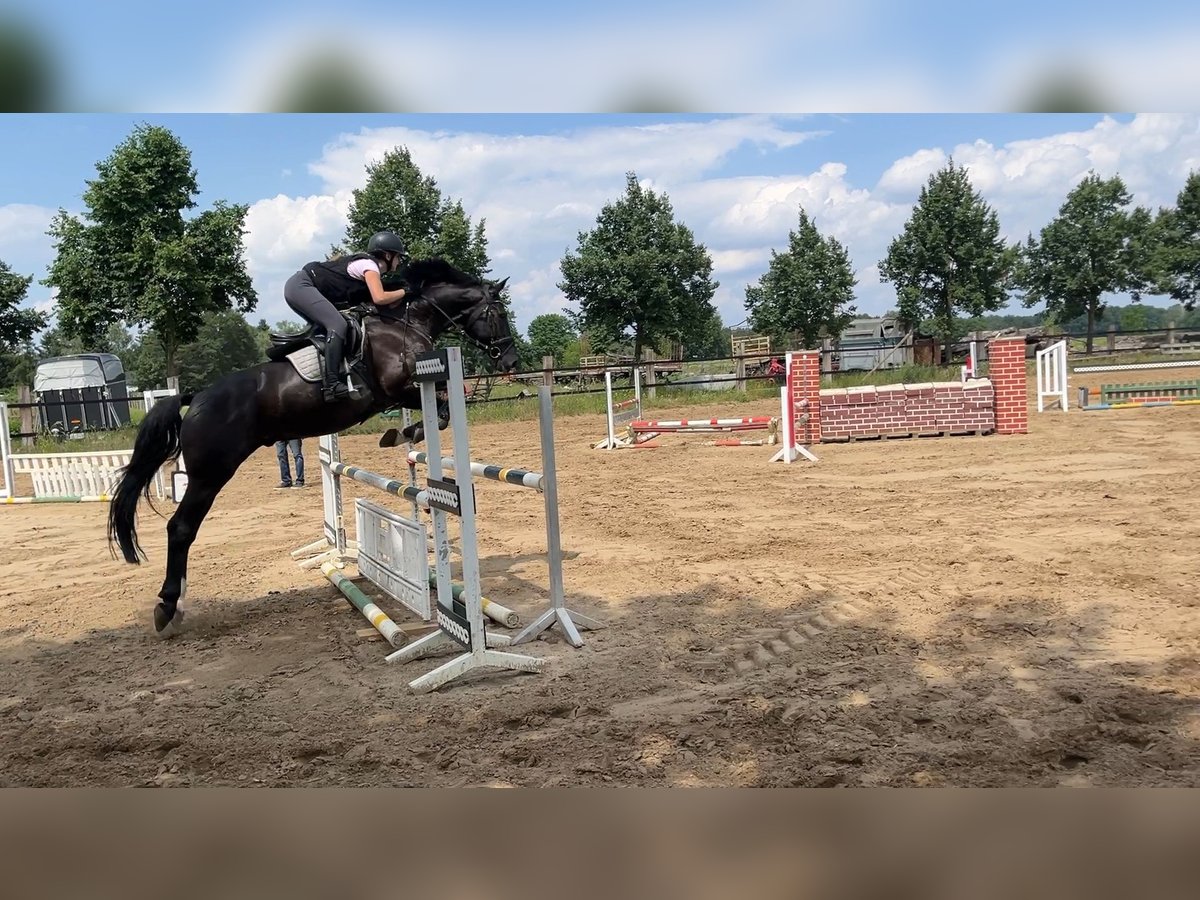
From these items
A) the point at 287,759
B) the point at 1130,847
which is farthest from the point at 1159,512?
the point at 287,759

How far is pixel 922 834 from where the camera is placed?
1802 mm

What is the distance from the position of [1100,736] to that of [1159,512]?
12.5 feet

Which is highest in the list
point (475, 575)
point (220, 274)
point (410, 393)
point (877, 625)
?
point (220, 274)

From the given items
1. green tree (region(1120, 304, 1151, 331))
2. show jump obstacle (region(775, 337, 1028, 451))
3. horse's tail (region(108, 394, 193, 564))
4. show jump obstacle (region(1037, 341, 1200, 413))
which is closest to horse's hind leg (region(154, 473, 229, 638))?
horse's tail (region(108, 394, 193, 564))

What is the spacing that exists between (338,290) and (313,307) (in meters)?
0.22

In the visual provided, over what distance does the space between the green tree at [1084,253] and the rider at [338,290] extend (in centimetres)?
370

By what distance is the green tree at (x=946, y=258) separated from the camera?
68.8 ft

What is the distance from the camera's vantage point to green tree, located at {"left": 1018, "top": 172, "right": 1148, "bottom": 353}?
5.03m

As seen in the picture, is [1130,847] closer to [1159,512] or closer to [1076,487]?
[1159,512]

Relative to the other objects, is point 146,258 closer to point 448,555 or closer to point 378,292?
point 378,292

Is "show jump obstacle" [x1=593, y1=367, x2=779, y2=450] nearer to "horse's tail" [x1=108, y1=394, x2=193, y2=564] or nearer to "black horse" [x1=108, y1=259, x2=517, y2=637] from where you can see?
"black horse" [x1=108, y1=259, x2=517, y2=637]

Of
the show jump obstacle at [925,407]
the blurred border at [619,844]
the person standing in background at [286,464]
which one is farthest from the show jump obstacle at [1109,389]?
the blurred border at [619,844]

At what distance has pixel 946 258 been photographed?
73.2ft

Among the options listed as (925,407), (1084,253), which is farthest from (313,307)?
(925,407)
